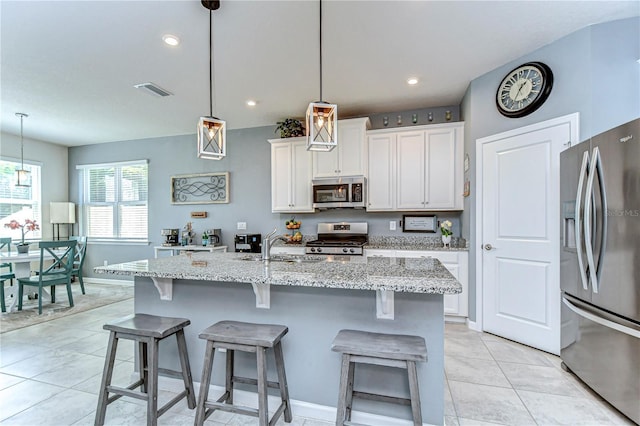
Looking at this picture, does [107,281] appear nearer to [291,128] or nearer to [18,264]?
[18,264]

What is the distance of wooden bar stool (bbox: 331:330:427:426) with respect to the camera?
1396 mm

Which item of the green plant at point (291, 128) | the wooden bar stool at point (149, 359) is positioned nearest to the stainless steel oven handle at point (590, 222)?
the wooden bar stool at point (149, 359)

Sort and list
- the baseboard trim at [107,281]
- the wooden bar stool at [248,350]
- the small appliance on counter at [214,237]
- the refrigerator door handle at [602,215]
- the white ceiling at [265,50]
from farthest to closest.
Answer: the baseboard trim at [107,281] < the small appliance on counter at [214,237] < the white ceiling at [265,50] < the refrigerator door handle at [602,215] < the wooden bar stool at [248,350]

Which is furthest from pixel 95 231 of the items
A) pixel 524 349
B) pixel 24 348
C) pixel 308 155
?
pixel 524 349

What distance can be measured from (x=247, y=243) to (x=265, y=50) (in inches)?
108

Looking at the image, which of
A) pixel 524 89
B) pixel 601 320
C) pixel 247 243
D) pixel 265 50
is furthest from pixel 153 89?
pixel 601 320

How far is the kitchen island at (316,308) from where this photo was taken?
1646mm

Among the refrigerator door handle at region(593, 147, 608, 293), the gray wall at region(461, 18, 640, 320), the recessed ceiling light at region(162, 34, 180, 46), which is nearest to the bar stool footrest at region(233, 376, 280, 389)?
the refrigerator door handle at region(593, 147, 608, 293)

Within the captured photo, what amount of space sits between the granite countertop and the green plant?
8.53ft

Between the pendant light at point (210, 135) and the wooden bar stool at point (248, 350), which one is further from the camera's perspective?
the pendant light at point (210, 135)

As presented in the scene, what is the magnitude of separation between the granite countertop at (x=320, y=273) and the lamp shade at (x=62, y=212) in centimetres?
519

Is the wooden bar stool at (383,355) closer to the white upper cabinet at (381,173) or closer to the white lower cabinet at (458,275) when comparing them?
the white lower cabinet at (458,275)

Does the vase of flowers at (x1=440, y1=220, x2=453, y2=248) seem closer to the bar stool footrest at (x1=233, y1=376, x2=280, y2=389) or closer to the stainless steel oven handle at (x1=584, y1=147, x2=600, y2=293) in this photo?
the stainless steel oven handle at (x1=584, y1=147, x2=600, y2=293)

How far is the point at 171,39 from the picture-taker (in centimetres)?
255
